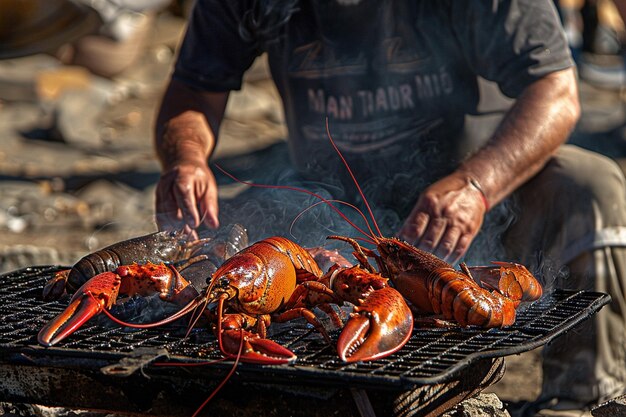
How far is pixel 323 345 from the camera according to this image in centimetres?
243

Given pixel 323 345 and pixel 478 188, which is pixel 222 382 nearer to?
pixel 323 345

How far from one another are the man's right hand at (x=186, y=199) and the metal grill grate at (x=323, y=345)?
0.87 m

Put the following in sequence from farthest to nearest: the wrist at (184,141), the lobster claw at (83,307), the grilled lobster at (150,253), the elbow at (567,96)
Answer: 1. the wrist at (184,141)
2. the elbow at (567,96)
3. the grilled lobster at (150,253)
4. the lobster claw at (83,307)

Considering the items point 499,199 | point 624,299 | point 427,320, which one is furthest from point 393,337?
point 624,299

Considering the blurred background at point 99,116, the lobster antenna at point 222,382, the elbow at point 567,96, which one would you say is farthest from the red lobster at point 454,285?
the blurred background at point 99,116

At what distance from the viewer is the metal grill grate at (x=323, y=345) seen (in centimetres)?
217

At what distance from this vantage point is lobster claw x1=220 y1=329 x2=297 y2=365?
2244mm

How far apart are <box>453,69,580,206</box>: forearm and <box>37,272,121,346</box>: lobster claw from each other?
1.59 metres

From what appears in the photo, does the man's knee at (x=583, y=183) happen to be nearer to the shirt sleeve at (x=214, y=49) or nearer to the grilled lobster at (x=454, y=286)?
the grilled lobster at (x=454, y=286)

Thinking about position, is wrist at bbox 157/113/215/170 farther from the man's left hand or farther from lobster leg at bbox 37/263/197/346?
lobster leg at bbox 37/263/197/346

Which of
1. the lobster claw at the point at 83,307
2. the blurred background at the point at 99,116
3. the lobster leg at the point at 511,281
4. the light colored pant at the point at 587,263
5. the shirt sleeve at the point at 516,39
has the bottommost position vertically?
the blurred background at the point at 99,116

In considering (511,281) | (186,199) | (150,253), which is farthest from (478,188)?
(150,253)

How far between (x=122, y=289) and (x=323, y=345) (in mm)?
682

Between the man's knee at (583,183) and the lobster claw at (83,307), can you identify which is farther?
the man's knee at (583,183)
